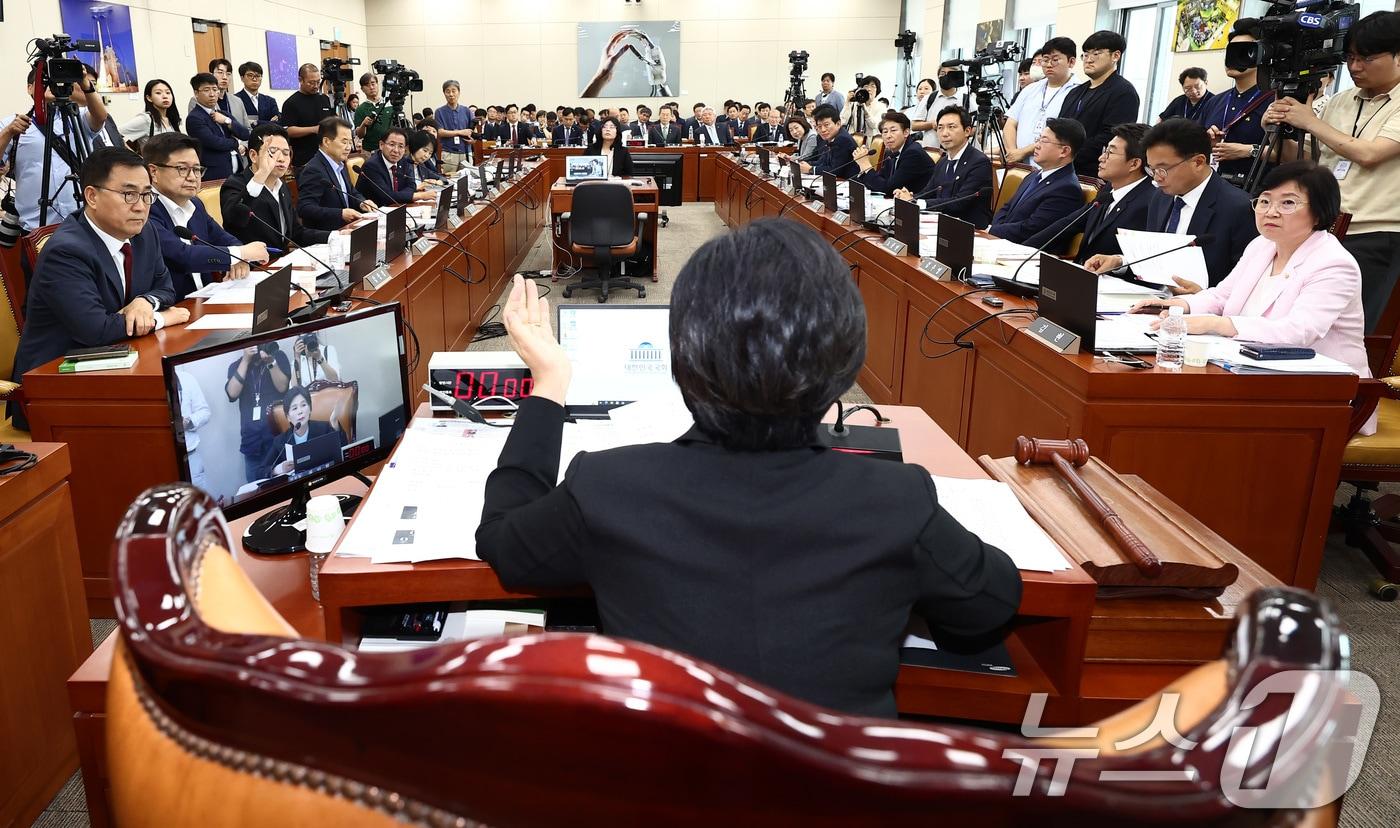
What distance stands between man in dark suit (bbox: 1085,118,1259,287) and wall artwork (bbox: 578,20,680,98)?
13386 mm

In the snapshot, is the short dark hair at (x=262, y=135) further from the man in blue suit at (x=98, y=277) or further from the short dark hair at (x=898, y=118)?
the short dark hair at (x=898, y=118)

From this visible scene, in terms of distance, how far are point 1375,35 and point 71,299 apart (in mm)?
4193

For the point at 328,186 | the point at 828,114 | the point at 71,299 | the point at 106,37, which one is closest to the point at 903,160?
the point at 828,114

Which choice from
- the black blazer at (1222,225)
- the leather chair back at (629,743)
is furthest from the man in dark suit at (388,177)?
the leather chair back at (629,743)

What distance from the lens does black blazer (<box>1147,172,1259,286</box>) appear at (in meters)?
3.12

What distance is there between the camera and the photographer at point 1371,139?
323 cm

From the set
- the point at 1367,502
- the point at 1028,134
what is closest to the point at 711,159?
the point at 1028,134

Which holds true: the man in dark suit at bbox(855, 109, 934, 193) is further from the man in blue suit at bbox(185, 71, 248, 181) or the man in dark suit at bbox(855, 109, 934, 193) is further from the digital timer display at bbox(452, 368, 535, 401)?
the digital timer display at bbox(452, 368, 535, 401)

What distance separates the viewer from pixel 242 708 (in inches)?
15.6

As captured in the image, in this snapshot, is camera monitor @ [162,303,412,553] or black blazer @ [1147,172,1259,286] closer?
camera monitor @ [162,303,412,553]

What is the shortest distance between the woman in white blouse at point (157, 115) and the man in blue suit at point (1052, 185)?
18.2 ft

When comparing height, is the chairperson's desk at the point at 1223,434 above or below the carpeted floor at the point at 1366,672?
above

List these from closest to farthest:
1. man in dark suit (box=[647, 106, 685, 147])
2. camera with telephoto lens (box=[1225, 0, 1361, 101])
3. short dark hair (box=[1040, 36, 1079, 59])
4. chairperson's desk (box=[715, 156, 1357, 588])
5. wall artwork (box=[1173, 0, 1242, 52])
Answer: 1. chairperson's desk (box=[715, 156, 1357, 588])
2. camera with telephoto lens (box=[1225, 0, 1361, 101])
3. short dark hair (box=[1040, 36, 1079, 59])
4. wall artwork (box=[1173, 0, 1242, 52])
5. man in dark suit (box=[647, 106, 685, 147])

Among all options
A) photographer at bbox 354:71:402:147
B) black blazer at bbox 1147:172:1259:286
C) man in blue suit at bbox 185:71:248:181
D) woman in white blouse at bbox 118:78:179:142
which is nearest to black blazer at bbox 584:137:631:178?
photographer at bbox 354:71:402:147
